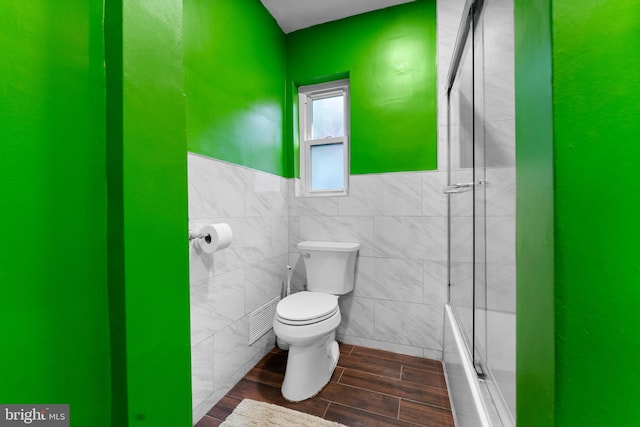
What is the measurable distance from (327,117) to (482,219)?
1.48m

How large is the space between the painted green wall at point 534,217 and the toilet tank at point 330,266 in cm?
131

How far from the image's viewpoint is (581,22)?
377 millimetres

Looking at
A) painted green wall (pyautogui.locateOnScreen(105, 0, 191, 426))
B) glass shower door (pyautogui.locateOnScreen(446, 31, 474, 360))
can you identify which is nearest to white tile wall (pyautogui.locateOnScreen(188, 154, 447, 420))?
glass shower door (pyautogui.locateOnScreen(446, 31, 474, 360))

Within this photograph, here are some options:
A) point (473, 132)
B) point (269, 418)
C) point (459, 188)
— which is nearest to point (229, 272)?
point (269, 418)

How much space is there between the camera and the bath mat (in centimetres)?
118

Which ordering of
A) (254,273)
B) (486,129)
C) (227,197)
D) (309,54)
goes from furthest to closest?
(309,54)
(254,273)
(227,197)
(486,129)

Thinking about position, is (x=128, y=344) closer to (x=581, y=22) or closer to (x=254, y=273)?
(x=581, y=22)

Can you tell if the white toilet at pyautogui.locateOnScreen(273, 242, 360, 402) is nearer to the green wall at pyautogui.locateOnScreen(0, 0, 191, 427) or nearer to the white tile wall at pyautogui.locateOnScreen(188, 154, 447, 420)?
the white tile wall at pyautogui.locateOnScreen(188, 154, 447, 420)

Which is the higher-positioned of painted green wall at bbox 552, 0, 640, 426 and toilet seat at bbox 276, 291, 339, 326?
painted green wall at bbox 552, 0, 640, 426

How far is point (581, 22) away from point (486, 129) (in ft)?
2.89

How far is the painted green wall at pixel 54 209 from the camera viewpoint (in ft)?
1.27

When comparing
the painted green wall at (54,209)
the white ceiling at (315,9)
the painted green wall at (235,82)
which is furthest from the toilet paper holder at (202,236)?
the white ceiling at (315,9)

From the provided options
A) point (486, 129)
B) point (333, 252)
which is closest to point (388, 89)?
point (486, 129)

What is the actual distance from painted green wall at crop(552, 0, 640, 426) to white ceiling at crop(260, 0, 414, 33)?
1.86m
